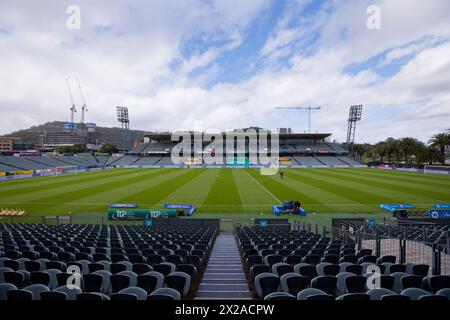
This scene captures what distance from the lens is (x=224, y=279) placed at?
827cm

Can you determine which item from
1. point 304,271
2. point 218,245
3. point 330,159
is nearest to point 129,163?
point 330,159

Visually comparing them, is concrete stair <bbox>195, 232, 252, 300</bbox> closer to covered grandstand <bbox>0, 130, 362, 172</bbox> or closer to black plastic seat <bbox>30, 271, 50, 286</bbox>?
black plastic seat <bbox>30, 271, 50, 286</bbox>

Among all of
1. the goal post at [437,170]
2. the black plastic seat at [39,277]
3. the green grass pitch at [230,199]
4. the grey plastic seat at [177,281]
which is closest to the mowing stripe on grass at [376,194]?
the green grass pitch at [230,199]

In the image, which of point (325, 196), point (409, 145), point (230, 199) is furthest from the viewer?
point (409, 145)

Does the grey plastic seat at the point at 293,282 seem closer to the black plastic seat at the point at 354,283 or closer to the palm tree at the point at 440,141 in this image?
the black plastic seat at the point at 354,283

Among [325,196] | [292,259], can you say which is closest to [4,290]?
[292,259]

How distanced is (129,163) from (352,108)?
283 ft

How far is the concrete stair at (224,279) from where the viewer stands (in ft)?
22.3

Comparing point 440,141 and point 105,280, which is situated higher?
point 440,141

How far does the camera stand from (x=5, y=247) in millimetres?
9797

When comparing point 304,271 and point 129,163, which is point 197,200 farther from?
point 129,163

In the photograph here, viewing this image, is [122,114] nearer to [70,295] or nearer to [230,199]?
[230,199]

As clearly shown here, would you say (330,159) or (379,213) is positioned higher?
(330,159)

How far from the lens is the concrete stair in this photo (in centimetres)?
681
